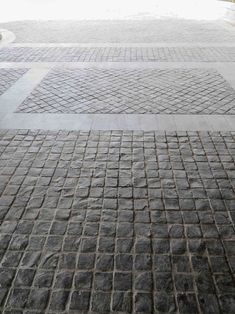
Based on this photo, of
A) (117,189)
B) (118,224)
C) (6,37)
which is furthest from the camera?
(6,37)

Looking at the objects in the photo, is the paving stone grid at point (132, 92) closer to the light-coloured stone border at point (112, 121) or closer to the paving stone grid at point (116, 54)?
the light-coloured stone border at point (112, 121)

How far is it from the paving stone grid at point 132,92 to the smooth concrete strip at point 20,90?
17cm

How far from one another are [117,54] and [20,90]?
4169mm

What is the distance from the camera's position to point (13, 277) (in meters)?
3.23

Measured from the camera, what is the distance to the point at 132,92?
7590 millimetres

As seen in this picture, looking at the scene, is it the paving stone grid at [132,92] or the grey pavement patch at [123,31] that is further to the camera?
the grey pavement patch at [123,31]

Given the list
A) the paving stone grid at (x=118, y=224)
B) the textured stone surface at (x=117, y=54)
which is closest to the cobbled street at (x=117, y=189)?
the paving stone grid at (x=118, y=224)

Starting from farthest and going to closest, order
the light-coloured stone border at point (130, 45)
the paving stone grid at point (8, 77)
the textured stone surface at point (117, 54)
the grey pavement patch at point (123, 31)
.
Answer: the grey pavement patch at point (123, 31) < the light-coloured stone border at point (130, 45) < the textured stone surface at point (117, 54) < the paving stone grid at point (8, 77)

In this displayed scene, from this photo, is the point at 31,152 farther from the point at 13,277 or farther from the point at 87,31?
the point at 87,31

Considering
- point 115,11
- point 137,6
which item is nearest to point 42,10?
point 115,11

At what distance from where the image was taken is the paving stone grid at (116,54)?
10062mm

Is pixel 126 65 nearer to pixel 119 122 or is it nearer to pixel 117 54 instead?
pixel 117 54

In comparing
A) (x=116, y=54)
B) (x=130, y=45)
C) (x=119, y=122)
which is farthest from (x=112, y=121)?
(x=130, y=45)

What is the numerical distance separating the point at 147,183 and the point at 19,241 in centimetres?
193
